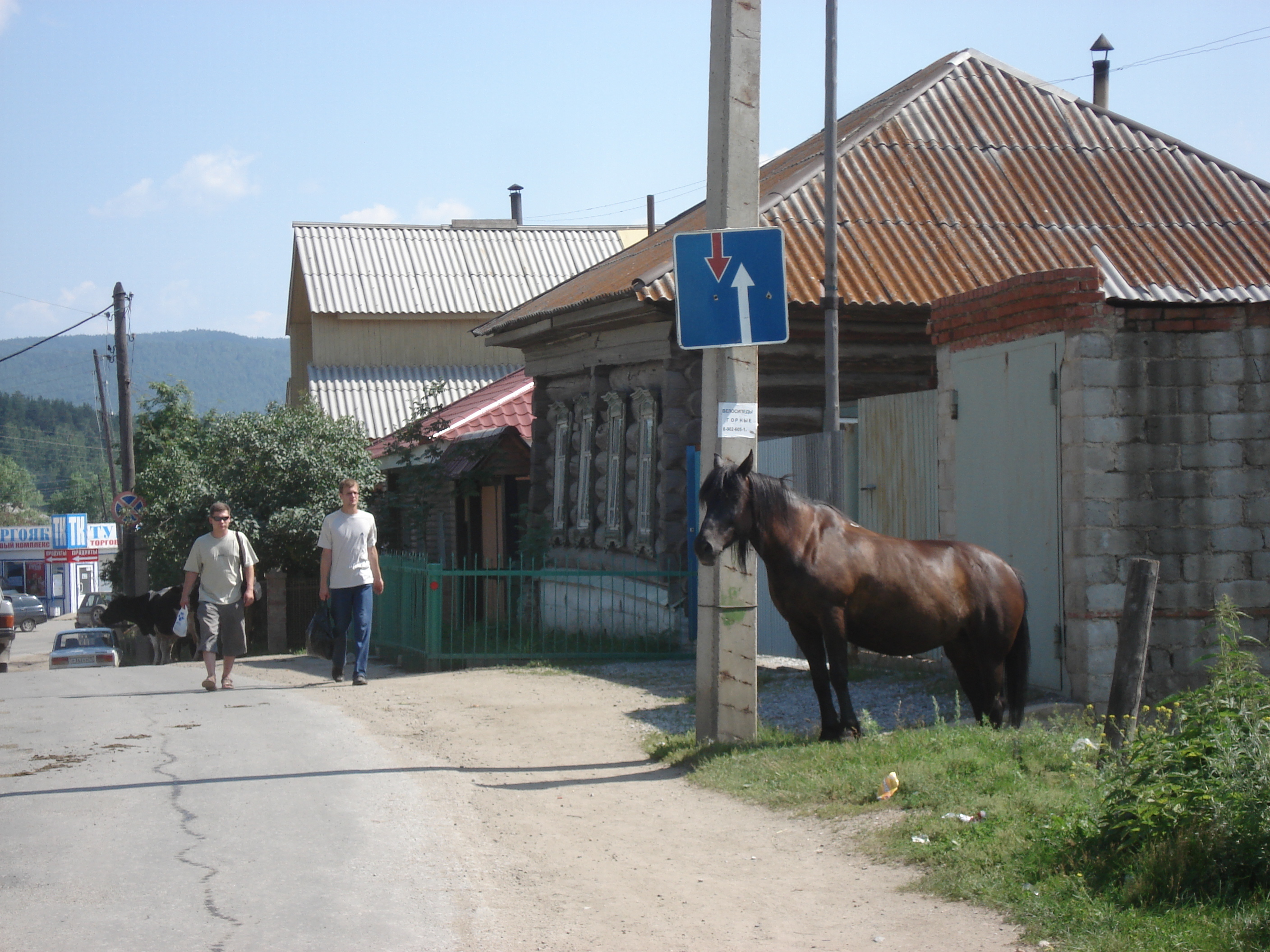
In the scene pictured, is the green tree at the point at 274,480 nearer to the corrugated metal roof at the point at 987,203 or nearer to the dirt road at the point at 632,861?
the corrugated metal roof at the point at 987,203

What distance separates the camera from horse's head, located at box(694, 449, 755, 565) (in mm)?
7613

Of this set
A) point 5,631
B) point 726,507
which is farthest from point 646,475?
point 5,631

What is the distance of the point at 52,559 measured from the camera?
7844 centimetres

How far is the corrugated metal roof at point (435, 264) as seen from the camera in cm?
3500

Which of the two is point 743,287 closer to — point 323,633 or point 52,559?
point 323,633

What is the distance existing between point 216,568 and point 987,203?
1009 cm

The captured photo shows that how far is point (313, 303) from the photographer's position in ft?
112

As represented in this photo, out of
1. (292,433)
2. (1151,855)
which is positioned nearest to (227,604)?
(1151,855)

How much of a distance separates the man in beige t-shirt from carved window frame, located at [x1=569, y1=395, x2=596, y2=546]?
237 inches

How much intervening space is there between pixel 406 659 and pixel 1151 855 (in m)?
10.7

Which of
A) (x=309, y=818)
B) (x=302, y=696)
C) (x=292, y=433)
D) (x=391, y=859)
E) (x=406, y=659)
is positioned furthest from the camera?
(x=292, y=433)

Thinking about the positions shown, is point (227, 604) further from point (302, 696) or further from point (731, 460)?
point (731, 460)

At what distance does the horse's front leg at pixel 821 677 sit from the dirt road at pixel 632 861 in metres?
0.92

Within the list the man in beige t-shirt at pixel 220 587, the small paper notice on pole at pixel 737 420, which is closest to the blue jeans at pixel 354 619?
the man in beige t-shirt at pixel 220 587
